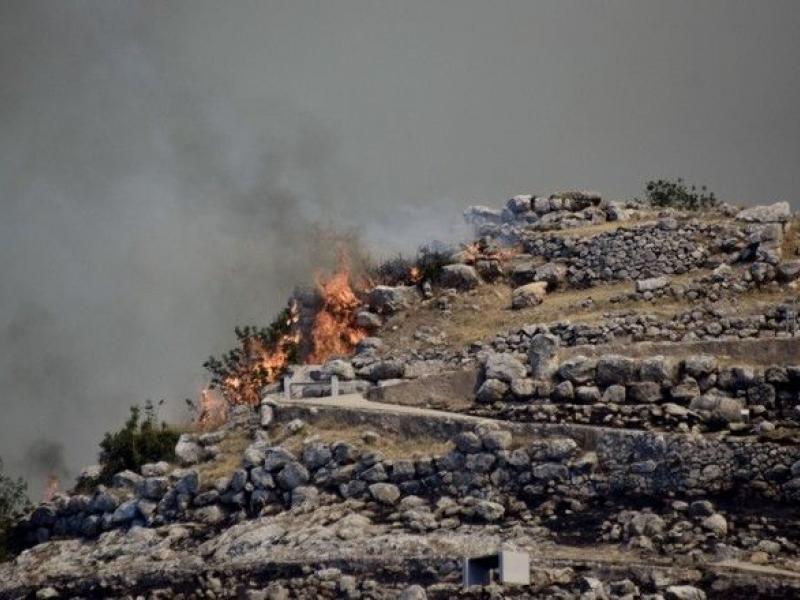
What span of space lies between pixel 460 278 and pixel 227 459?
13.0 m

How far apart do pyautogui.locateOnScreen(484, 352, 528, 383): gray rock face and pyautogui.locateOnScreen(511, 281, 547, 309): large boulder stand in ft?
31.6

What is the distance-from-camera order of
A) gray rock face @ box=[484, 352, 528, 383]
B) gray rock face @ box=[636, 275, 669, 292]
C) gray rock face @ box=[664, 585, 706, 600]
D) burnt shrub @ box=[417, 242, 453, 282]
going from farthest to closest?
burnt shrub @ box=[417, 242, 453, 282], gray rock face @ box=[636, 275, 669, 292], gray rock face @ box=[484, 352, 528, 383], gray rock face @ box=[664, 585, 706, 600]

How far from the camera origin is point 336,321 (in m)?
62.4

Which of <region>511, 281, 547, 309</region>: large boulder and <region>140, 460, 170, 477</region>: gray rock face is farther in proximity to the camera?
<region>511, 281, 547, 309</region>: large boulder

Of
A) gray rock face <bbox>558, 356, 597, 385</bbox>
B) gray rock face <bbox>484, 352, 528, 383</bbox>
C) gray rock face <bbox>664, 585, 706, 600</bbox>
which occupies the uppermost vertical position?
gray rock face <bbox>484, 352, 528, 383</bbox>

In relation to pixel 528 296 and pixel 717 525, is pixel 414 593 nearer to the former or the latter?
pixel 717 525

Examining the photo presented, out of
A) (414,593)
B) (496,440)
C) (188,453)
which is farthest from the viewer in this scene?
(188,453)

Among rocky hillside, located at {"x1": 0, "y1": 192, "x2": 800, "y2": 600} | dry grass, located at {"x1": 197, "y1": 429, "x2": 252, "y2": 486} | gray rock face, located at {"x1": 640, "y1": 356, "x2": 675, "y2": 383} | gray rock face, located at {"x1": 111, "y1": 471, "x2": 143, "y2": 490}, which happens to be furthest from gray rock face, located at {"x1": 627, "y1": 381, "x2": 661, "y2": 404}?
gray rock face, located at {"x1": 111, "y1": 471, "x2": 143, "y2": 490}

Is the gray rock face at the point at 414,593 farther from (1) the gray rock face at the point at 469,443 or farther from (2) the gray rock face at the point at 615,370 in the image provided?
(2) the gray rock face at the point at 615,370

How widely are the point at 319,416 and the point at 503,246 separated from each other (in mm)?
14340

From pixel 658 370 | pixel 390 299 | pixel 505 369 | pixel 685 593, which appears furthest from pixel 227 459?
pixel 685 593

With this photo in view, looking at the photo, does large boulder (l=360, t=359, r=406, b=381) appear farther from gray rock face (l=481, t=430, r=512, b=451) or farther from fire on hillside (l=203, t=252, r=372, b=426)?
gray rock face (l=481, t=430, r=512, b=451)

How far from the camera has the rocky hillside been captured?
40.5m

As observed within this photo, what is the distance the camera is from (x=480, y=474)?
44.6 m
